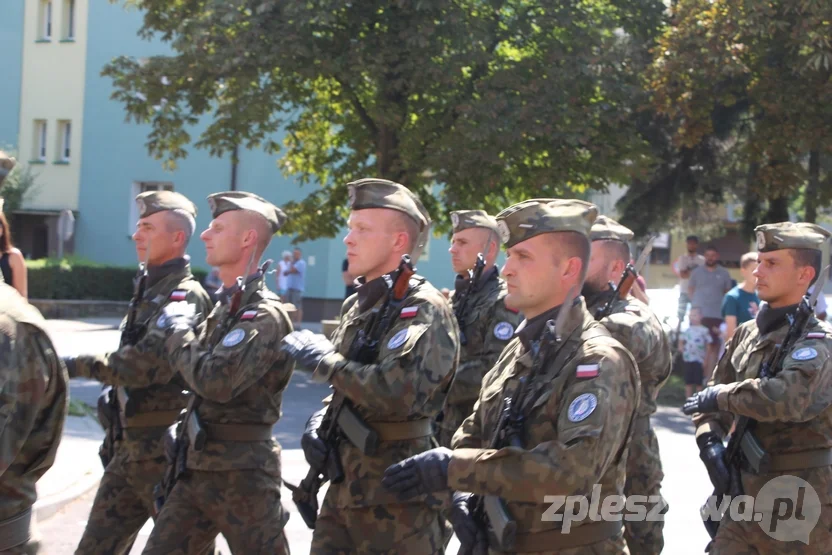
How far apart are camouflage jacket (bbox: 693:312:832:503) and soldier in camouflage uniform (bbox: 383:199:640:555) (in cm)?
131

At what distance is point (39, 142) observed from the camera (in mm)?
35375

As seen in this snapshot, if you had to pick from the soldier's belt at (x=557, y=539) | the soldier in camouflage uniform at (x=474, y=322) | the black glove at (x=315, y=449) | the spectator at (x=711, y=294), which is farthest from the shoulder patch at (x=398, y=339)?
the spectator at (x=711, y=294)

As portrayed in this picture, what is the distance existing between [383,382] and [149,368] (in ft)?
5.25

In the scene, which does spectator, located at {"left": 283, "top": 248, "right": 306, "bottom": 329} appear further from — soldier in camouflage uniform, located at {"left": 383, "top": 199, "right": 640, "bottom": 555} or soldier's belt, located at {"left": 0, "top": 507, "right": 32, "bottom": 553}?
soldier's belt, located at {"left": 0, "top": 507, "right": 32, "bottom": 553}

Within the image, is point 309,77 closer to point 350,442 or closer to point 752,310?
point 752,310

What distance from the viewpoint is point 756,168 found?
56.7 feet

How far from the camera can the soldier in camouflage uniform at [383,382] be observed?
418cm

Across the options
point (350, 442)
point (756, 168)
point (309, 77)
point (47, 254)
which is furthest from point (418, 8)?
point (47, 254)

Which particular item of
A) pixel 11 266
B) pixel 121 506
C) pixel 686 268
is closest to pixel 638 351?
pixel 121 506

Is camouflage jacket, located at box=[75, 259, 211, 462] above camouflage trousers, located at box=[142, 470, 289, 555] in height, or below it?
above

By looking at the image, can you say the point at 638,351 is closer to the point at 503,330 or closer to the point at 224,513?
the point at 503,330

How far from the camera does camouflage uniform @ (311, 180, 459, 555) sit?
4.17 meters

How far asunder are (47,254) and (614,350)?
3575 centimetres

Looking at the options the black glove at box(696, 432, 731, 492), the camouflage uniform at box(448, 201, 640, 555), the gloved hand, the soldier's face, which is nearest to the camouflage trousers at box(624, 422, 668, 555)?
the black glove at box(696, 432, 731, 492)
